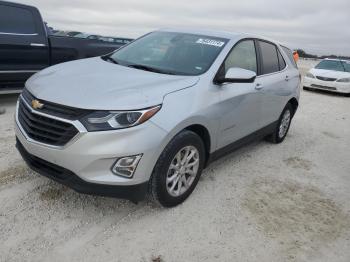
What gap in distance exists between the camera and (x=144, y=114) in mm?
3152

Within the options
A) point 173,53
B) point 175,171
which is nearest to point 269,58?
point 173,53

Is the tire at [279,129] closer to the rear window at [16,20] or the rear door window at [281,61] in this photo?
the rear door window at [281,61]

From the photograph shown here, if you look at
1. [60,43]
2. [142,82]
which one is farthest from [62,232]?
[60,43]

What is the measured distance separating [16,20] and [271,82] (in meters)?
4.67

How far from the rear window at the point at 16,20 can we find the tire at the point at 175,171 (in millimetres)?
4658

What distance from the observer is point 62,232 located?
10.5 ft

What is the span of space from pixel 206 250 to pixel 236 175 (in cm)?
175

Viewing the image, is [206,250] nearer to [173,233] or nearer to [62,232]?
[173,233]

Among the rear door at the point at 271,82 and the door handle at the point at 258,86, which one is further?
the rear door at the point at 271,82

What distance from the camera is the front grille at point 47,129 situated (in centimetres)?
307

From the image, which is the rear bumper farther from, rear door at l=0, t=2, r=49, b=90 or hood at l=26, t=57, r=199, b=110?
rear door at l=0, t=2, r=49, b=90

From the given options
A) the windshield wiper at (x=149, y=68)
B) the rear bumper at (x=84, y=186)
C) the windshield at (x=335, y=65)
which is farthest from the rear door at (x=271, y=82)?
the windshield at (x=335, y=65)

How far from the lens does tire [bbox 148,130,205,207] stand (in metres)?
3.39

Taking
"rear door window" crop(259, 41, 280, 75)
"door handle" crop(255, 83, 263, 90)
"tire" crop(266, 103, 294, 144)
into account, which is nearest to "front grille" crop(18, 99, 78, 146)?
"door handle" crop(255, 83, 263, 90)
